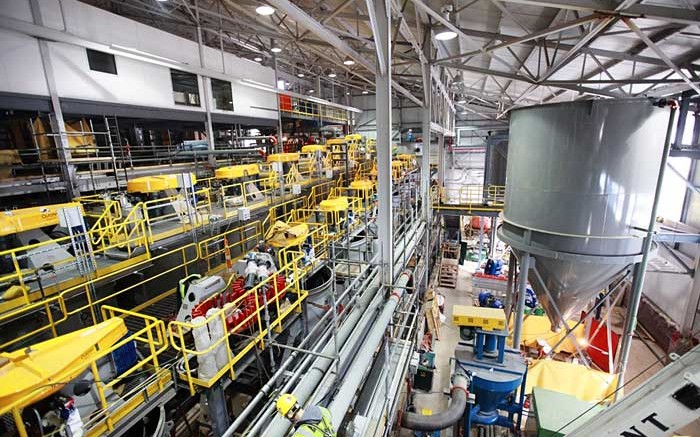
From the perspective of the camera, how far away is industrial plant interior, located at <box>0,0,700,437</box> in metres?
4.12

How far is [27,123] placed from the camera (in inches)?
426

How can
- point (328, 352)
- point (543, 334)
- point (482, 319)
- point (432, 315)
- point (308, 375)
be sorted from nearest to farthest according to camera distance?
→ point (308, 375)
point (328, 352)
point (482, 319)
point (543, 334)
point (432, 315)

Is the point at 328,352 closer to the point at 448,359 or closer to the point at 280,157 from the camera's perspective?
the point at 448,359

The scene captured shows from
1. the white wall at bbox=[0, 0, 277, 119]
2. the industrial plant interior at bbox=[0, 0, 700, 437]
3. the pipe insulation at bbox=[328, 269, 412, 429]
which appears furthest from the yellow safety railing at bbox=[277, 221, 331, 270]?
the white wall at bbox=[0, 0, 277, 119]

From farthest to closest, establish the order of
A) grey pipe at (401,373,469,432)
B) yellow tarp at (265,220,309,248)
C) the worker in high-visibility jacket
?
yellow tarp at (265,220,309,248)
grey pipe at (401,373,469,432)
the worker in high-visibility jacket

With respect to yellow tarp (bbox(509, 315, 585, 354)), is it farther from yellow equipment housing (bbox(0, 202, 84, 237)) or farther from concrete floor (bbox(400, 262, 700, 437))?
yellow equipment housing (bbox(0, 202, 84, 237))

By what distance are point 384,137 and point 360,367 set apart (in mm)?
4373

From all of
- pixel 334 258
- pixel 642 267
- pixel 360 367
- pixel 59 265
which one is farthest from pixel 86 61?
pixel 642 267

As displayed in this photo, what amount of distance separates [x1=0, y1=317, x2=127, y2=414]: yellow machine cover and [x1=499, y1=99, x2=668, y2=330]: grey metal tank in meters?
8.55

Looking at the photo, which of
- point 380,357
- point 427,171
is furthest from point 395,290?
point 427,171

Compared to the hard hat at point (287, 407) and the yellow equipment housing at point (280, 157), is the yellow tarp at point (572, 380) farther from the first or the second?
the yellow equipment housing at point (280, 157)

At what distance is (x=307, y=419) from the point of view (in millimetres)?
2994

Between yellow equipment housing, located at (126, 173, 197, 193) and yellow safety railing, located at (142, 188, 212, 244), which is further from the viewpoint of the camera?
yellow equipment housing, located at (126, 173, 197, 193)

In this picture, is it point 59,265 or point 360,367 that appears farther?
point 59,265
